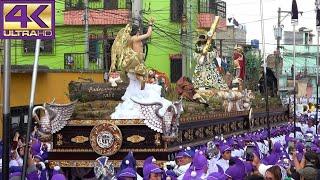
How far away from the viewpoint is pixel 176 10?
32.2 m

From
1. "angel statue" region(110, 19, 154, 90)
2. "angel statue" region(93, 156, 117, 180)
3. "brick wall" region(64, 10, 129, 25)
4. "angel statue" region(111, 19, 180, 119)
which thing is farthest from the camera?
"brick wall" region(64, 10, 129, 25)

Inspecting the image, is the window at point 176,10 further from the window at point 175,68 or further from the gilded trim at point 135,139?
the gilded trim at point 135,139

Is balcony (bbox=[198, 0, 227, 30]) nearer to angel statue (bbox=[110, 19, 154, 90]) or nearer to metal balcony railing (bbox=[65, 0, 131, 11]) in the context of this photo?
metal balcony railing (bbox=[65, 0, 131, 11])

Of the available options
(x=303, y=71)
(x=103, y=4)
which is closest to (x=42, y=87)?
(x=103, y=4)

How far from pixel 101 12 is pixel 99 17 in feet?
0.85

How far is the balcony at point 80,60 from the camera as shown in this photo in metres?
29.9

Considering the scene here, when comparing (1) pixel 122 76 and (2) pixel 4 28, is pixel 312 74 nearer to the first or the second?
(1) pixel 122 76

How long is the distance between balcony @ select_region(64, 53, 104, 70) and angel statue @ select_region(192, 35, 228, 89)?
10.7m

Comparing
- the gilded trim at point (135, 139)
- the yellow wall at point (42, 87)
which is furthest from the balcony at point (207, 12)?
the gilded trim at point (135, 139)

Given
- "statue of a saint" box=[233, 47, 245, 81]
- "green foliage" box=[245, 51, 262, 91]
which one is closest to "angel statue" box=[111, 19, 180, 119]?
"statue of a saint" box=[233, 47, 245, 81]

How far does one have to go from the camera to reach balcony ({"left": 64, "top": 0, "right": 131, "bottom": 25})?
30.8 m

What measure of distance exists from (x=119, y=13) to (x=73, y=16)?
7.20ft

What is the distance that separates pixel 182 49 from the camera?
107 feet

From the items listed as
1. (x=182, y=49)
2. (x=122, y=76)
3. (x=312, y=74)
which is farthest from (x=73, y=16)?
(x=312, y=74)
